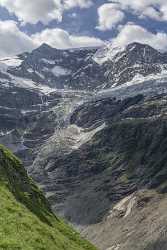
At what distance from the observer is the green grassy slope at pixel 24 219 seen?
94.6ft

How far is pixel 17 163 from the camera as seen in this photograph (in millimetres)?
52812

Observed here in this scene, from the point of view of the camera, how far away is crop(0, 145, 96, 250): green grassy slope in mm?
28828

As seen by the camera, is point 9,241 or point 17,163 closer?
point 9,241

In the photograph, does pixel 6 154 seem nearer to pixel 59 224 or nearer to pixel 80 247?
pixel 59 224

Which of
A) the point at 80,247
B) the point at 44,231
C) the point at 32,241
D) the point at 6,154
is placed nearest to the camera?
the point at 32,241

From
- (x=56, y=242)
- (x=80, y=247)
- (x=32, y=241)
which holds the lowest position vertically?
(x=80, y=247)

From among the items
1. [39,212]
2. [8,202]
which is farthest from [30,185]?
[8,202]

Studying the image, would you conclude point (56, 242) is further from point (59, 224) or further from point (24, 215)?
point (59, 224)

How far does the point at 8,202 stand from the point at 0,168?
8.73m

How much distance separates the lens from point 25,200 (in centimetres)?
4459

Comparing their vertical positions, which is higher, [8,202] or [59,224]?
[8,202]

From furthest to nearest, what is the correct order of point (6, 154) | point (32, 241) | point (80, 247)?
point (6, 154) → point (80, 247) → point (32, 241)

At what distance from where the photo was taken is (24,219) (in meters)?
34.0

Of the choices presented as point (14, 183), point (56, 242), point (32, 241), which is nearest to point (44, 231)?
point (56, 242)
